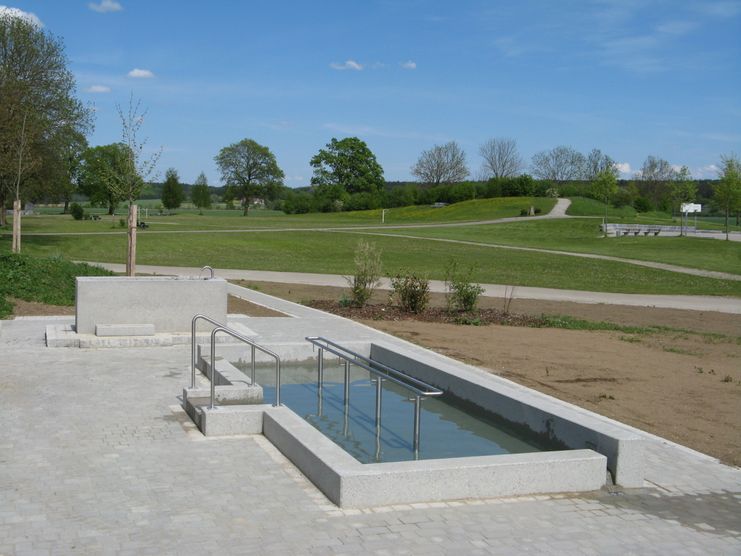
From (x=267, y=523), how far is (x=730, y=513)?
136 inches

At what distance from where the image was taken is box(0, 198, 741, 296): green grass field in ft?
103

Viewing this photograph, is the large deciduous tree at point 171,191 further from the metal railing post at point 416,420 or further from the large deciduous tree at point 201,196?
the metal railing post at point 416,420

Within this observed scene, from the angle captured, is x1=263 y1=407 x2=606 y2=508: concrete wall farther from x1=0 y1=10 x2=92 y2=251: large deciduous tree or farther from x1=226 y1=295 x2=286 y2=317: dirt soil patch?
x1=0 y1=10 x2=92 y2=251: large deciduous tree

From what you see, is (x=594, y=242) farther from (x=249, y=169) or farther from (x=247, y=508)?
(x=249, y=169)

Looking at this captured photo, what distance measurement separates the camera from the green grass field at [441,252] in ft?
103

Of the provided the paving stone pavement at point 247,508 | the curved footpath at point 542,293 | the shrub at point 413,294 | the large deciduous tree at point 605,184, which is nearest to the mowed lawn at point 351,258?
the curved footpath at point 542,293

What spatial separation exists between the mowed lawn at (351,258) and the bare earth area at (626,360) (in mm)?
9465

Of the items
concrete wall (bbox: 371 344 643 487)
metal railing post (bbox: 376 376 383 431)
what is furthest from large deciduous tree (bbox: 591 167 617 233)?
metal railing post (bbox: 376 376 383 431)

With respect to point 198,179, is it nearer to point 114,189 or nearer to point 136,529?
point 114,189

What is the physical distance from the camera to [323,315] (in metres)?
17.7

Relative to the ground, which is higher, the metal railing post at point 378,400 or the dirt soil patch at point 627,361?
the metal railing post at point 378,400

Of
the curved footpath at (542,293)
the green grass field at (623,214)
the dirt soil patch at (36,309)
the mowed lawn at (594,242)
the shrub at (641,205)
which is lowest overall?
the curved footpath at (542,293)

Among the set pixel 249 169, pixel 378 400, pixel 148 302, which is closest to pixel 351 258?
pixel 148 302

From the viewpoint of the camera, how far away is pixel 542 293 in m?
25.5
